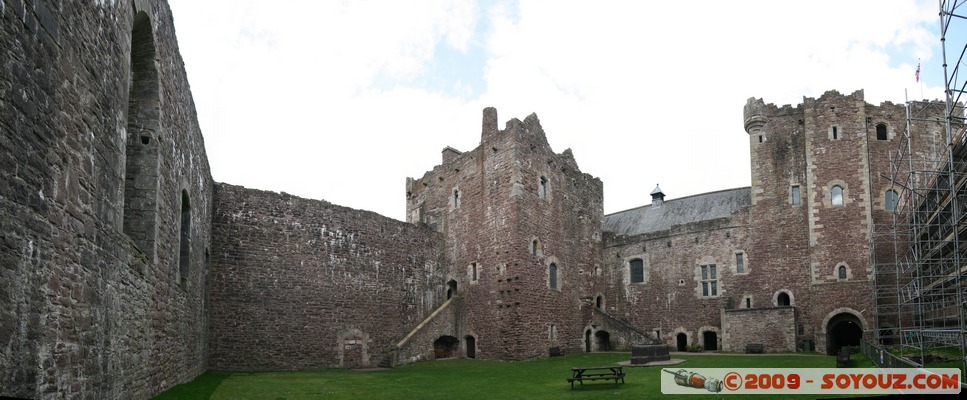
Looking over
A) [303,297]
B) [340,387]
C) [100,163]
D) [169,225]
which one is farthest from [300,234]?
[100,163]

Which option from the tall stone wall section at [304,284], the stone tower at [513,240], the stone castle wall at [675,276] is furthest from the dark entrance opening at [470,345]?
the stone castle wall at [675,276]

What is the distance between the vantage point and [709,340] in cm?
2958

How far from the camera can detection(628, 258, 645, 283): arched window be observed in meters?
32.0

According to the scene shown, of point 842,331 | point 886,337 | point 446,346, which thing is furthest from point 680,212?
point 446,346

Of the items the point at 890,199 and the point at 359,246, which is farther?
the point at 890,199

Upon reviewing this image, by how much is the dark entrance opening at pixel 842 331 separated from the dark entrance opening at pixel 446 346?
14.8 meters

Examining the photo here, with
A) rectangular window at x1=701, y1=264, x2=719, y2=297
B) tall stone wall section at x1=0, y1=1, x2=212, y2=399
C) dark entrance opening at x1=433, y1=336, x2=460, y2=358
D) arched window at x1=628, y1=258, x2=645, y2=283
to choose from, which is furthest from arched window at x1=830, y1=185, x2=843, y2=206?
tall stone wall section at x1=0, y1=1, x2=212, y2=399

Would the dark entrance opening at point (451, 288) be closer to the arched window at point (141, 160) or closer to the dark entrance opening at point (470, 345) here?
the dark entrance opening at point (470, 345)

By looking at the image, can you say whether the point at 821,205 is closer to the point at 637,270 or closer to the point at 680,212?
the point at 680,212

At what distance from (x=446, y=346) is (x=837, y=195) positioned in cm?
1718

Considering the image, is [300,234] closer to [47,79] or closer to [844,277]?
[47,79]

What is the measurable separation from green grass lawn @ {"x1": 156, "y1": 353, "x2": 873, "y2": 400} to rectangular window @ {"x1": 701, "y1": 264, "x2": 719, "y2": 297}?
238 inches

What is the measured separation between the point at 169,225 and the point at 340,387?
5.74 m

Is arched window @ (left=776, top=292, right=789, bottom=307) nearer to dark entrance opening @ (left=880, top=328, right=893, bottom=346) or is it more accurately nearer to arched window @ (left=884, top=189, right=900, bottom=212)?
dark entrance opening @ (left=880, top=328, right=893, bottom=346)
